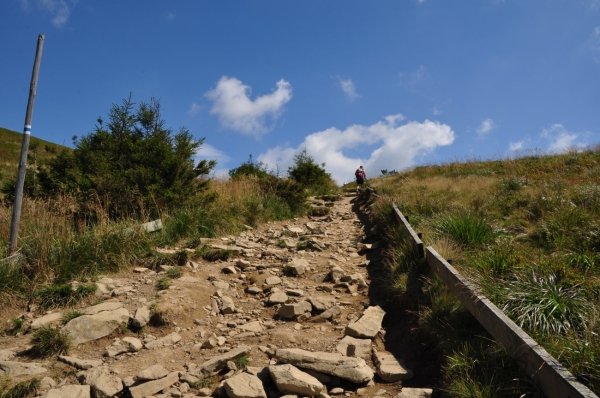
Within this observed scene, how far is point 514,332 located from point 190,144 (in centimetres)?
981

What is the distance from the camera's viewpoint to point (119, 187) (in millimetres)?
9305

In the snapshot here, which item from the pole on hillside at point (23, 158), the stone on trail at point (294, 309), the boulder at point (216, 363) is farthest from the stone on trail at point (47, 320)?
the stone on trail at point (294, 309)

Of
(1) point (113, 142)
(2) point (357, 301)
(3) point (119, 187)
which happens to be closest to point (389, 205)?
(2) point (357, 301)

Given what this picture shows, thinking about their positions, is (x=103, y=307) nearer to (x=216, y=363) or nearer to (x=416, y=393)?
(x=216, y=363)

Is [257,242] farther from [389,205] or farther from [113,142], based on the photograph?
[113,142]

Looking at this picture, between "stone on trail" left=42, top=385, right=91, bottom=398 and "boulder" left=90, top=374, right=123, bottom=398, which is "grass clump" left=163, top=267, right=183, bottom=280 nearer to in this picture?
"boulder" left=90, top=374, right=123, bottom=398

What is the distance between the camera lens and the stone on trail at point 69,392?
11.6 ft

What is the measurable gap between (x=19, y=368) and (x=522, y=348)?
4601 mm

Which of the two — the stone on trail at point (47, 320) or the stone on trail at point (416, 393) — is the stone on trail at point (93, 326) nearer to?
the stone on trail at point (47, 320)

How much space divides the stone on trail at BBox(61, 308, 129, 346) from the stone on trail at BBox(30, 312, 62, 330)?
0.95 feet

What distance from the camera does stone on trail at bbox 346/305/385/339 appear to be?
4.73 metres

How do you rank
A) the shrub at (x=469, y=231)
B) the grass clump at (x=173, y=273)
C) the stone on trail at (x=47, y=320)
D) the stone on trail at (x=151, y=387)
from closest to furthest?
1. the stone on trail at (x=151, y=387)
2. the stone on trail at (x=47, y=320)
3. the shrub at (x=469, y=231)
4. the grass clump at (x=173, y=273)

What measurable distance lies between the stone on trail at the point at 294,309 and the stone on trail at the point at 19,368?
2.72m

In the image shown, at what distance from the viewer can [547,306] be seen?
3.60m
